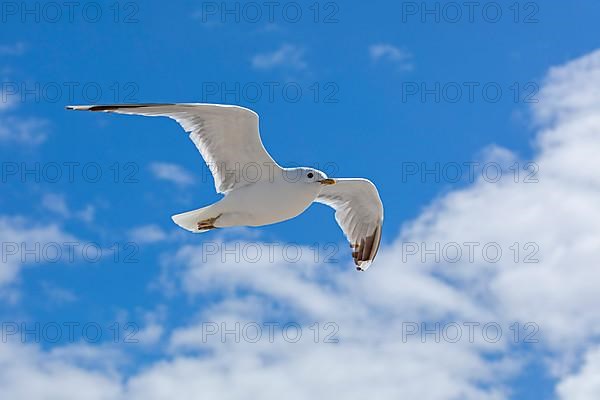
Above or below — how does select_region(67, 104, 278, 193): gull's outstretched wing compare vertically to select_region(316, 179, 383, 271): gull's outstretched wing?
below

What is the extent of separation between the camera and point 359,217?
10.2 metres

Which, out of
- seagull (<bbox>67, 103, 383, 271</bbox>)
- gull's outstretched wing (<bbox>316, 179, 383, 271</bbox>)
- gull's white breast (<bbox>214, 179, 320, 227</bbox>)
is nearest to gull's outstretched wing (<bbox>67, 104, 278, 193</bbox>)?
seagull (<bbox>67, 103, 383, 271</bbox>)

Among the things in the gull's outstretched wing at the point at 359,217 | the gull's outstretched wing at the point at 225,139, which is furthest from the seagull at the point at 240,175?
the gull's outstretched wing at the point at 359,217

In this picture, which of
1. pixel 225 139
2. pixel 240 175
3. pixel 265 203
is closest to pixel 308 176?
pixel 265 203

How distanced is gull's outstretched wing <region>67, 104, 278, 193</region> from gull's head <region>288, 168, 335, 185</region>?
21 centimetres

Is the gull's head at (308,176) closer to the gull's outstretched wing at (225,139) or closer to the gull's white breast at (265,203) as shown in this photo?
the gull's white breast at (265,203)

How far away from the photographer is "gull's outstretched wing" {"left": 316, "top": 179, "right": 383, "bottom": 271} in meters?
10.1

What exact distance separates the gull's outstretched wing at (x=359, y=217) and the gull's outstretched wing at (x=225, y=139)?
1596mm

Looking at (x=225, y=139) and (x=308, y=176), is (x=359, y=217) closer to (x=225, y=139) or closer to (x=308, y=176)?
(x=308, y=176)

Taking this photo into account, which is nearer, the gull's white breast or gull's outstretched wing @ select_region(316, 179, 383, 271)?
the gull's white breast

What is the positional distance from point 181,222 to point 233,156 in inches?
30.6

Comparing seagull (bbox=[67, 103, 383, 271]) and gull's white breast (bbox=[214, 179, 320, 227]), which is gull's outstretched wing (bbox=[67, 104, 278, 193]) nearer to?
seagull (bbox=[67, 103, 383, 271])

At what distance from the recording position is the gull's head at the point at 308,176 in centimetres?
847

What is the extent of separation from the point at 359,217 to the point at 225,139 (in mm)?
2289
